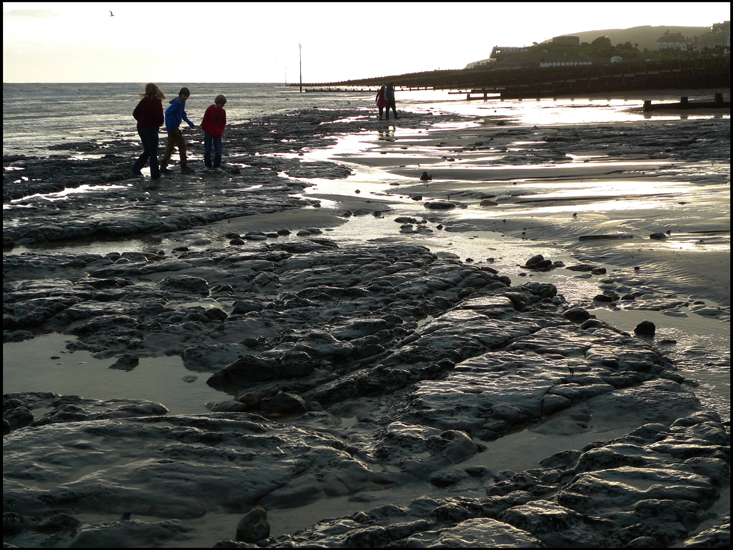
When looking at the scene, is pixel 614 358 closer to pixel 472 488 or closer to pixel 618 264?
pixel 472 488

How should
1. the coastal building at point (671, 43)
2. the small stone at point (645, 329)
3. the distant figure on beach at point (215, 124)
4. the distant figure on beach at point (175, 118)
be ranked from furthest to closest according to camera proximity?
the coastal building at point (671, 43) → the distant figure on beach at point (215, 124) → the distant figure on beach at point (175, 118) → the small stone at point (645, 329)

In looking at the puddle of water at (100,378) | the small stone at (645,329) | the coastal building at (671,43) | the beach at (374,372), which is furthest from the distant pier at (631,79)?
the coastal building at (671,43)

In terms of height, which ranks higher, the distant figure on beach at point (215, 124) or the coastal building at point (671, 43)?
the coastal building at point (671, 43)

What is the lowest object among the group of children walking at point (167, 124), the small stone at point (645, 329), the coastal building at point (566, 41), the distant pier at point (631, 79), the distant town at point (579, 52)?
the small stone at point (645, 329)

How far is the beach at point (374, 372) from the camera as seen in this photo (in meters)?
2.56

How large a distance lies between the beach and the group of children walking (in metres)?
3.51

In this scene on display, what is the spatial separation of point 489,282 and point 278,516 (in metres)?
3.42

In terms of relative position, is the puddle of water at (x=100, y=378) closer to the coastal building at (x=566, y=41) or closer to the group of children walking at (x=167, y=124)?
the group of children walking at (x=167, y=124)

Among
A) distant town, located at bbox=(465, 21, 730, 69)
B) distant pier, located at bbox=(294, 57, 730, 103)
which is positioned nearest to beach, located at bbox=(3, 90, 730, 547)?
distant pier, located at bbox=(294, 57, 730, 103)

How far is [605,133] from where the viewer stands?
19078mm

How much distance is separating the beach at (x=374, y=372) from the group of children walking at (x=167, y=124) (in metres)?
3.51

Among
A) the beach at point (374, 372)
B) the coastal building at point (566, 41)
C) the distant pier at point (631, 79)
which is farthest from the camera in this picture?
the coastal building at point (566, 41)

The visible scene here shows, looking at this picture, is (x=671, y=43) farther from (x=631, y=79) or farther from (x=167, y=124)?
(x=167, y=124)

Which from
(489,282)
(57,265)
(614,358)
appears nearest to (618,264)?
(489,282)
